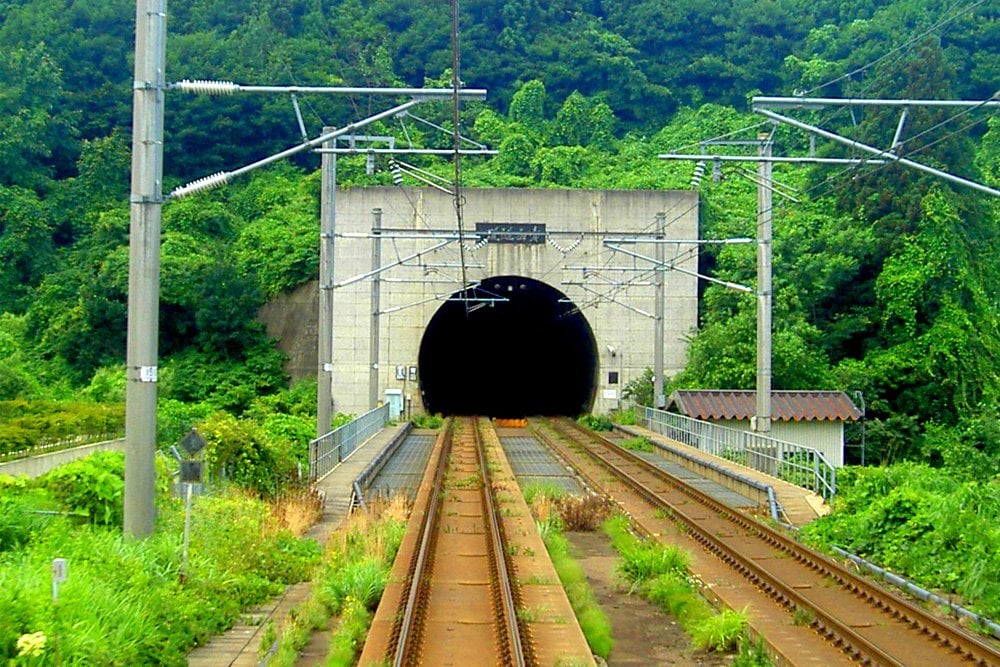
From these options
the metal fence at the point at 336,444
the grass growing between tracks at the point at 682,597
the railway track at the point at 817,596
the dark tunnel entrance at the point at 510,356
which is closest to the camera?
the railway track at the point at 817,596

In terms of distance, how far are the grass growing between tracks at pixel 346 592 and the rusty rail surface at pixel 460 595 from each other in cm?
35

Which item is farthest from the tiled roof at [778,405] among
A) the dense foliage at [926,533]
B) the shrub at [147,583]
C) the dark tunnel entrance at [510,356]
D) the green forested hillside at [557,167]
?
the shrub at [147,583]

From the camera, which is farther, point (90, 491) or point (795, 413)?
point (795, 413)

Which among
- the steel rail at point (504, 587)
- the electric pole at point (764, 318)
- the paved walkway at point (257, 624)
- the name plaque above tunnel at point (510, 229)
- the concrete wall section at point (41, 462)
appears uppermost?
the name plaque above tunnel at point (510, 229)

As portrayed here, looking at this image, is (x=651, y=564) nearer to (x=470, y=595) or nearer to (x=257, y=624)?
(x=470, y=595)

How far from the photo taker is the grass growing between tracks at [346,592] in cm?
938

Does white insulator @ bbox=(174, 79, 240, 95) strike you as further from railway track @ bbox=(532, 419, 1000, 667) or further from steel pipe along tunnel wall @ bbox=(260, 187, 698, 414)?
steel pipe along tunnel wall @ bbox=(260, 187, 698, 414)

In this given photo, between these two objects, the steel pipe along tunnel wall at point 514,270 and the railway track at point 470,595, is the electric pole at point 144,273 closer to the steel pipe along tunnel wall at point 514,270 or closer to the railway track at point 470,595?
the railway track at point 470,595

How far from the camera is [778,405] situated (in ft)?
102

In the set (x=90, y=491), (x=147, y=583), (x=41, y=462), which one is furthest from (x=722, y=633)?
(x=41, y=462)

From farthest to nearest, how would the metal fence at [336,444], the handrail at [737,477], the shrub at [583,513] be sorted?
1. the metal fence at [336,444]
2. the handrail at [737,477]
3. the shrub at [583,513]

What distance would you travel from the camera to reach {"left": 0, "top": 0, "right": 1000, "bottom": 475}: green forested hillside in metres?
39.3

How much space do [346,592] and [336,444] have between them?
13.2 m

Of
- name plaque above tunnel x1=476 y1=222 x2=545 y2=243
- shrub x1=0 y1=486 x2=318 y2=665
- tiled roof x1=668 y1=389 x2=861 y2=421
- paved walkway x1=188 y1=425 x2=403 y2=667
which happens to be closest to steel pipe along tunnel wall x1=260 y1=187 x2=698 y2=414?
name plaque above tunnel x1=476 y1=222 x2=545 y2=243
